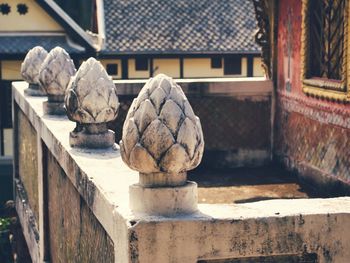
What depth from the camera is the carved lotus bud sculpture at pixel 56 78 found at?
28.8 ft

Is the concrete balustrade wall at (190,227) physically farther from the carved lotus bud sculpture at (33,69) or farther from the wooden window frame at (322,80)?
the carved lotus bud sculpture at (33,69)

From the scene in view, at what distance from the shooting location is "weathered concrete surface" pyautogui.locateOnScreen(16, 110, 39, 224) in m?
9.68

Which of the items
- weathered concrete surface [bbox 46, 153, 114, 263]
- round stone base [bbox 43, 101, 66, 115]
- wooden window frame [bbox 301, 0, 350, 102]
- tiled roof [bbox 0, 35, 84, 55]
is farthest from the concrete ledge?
→ tiled roof [bbox 0, 35, 84, 55]

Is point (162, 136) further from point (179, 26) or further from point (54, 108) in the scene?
point (179, 26)

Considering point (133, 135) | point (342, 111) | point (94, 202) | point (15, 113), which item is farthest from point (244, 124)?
point (133, 135)

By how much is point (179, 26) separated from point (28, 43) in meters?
4.34

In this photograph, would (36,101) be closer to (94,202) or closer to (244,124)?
(244,124)

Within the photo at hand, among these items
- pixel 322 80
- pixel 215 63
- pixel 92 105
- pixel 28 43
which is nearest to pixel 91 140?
pixel 92 105

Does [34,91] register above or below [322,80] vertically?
below

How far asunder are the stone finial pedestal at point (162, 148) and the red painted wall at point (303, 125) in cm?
487

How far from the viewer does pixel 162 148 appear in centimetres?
402

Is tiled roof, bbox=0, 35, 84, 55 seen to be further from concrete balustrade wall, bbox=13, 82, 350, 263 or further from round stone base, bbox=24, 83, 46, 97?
concrete balustrade wall, bbox=13, 82, 350, 263

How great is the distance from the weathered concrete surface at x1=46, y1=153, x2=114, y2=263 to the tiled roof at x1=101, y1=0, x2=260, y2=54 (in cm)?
1287

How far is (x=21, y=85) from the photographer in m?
12.3
